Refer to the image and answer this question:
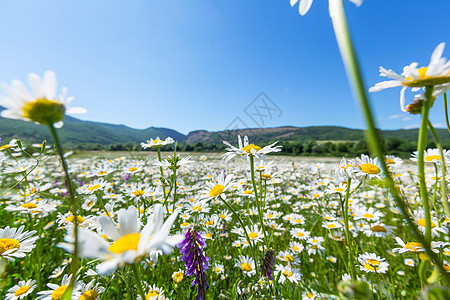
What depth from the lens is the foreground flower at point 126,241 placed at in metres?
0.29

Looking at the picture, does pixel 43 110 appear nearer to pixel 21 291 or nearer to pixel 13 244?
pixel 13 244

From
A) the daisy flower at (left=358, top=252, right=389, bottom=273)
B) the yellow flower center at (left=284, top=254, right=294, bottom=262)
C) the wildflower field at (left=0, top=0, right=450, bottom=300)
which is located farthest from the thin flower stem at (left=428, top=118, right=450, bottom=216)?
the yellow flower center at (left=284, top=254, right=294, bottom=262)

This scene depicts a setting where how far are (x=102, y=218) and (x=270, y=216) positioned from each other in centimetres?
169

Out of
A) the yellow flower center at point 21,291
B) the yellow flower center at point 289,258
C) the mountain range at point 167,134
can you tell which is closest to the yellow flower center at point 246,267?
the yellow flower center at point 289,258

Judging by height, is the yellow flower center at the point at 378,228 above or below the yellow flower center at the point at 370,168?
below

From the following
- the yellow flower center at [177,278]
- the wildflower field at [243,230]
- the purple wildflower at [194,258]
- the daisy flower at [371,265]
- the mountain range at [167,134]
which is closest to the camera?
the wildflower field at [243,230]

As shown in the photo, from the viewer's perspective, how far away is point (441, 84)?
35 centimetres

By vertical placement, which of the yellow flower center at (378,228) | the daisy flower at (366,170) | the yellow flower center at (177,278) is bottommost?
the yellow flower center at (177,278)

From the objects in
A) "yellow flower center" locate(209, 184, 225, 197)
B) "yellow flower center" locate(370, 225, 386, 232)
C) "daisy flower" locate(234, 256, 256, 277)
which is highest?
"yellow flower center" locate(209, 184, 225, 197)

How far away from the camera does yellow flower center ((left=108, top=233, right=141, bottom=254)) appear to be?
13.6 inches

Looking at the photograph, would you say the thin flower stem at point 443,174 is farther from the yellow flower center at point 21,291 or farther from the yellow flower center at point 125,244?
the yellow flower center at point 21,291

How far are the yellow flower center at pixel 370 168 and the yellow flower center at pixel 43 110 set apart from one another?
105 centimetres

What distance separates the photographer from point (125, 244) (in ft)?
1.17

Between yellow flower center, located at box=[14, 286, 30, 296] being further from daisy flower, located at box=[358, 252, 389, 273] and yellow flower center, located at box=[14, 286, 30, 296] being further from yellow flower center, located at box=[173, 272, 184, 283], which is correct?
daisy flower, located at box=[358, 252, 389, 273]
